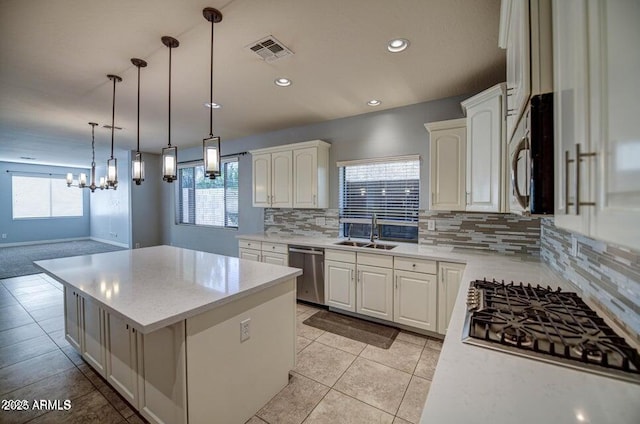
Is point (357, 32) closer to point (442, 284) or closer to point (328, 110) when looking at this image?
point (328, 110)

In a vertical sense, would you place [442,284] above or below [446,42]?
below

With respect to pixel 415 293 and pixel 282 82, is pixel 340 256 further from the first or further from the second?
pixel 282 82

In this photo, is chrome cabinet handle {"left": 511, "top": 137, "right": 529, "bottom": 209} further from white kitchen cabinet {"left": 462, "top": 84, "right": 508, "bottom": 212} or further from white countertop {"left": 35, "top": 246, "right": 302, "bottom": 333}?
white countertop {"left": 35, "top": 246, "right": 302, "bottom": 333}

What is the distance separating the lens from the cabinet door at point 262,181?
4.30 meters

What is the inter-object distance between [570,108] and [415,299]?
2.46 meters

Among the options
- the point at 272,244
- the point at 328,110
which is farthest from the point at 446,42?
the point at 272,244

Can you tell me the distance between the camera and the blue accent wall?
7863mm

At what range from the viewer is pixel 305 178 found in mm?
3889

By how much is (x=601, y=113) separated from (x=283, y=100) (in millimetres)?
3082

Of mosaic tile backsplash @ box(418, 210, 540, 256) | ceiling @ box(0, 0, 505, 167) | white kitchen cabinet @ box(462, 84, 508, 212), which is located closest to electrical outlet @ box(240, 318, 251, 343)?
ceiling @ box(0, 0, 505, 167)

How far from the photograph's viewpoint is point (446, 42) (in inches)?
80.6

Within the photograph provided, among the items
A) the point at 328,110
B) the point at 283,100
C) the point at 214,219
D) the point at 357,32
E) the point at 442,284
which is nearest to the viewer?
the point at 357,32

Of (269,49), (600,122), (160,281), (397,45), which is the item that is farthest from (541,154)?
(160,281)

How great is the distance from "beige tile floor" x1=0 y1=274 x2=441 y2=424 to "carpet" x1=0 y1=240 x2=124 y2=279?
3.34 m
